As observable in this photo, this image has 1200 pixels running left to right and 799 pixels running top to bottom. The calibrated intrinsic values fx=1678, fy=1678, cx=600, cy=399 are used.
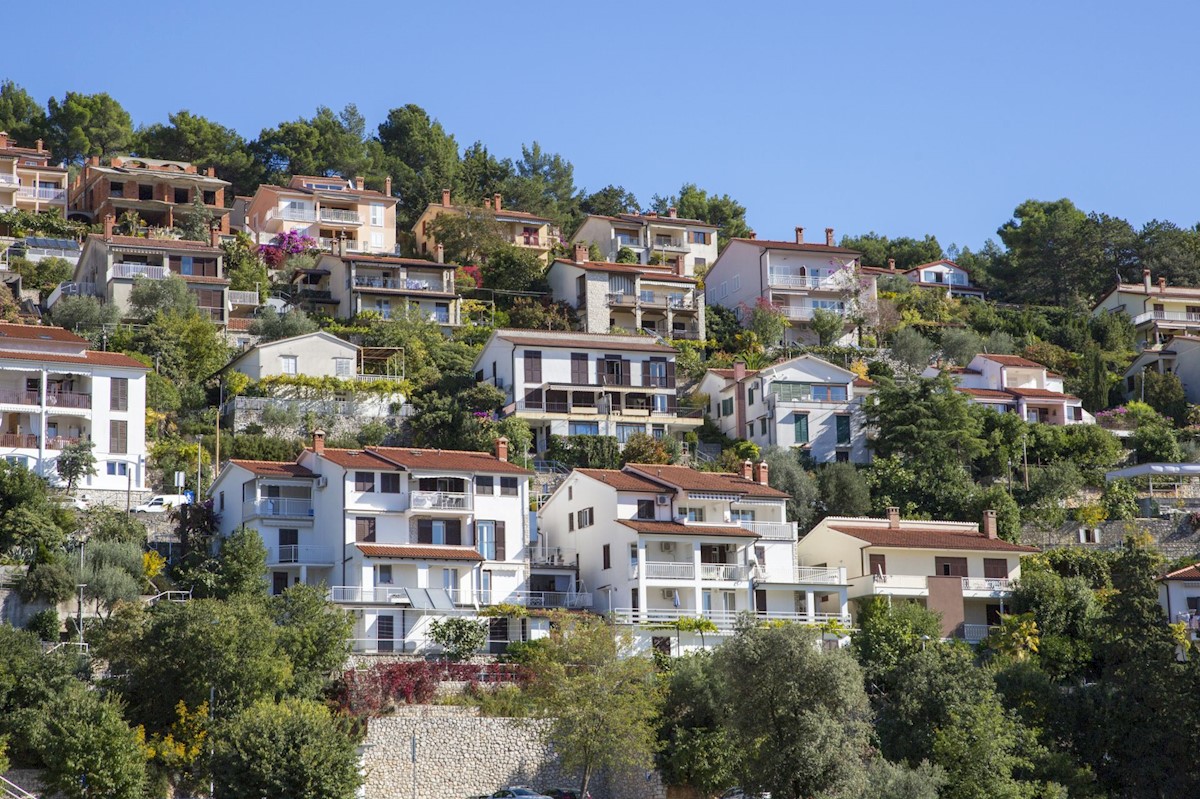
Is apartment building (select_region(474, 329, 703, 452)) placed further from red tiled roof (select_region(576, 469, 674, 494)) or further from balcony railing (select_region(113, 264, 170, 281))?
balcony railing (select_region(113, 264, 170, 281))

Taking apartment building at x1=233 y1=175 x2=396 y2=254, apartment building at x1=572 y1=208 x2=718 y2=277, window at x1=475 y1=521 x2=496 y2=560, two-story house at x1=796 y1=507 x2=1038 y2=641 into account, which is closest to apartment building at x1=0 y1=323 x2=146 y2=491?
window at x1=475 y1=521 x2=496 y2=560

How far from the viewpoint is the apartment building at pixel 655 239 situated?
11081cm

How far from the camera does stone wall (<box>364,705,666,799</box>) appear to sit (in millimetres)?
Result: 50875

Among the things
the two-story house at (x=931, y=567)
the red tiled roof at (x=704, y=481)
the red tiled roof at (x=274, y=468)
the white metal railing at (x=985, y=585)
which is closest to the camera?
the red tiled roof at (x=274, y=468)

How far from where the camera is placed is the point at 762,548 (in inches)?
2608

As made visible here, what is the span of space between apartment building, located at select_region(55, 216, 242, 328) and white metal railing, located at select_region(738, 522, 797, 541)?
3363 centimetres

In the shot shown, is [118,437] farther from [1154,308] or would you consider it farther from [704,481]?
[1154,308]

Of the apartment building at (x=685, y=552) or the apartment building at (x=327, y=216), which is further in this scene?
the apartment building at (x=327, y=216)

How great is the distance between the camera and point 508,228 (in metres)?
111

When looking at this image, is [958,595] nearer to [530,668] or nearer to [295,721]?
[530,668]

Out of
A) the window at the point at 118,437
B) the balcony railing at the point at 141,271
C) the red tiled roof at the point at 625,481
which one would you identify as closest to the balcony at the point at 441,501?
the red tiled roof at the point at 625,481

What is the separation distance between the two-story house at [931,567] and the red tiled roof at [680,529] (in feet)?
15.9

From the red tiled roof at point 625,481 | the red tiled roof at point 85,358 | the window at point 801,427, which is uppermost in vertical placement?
the red tiled roof at point 85,358

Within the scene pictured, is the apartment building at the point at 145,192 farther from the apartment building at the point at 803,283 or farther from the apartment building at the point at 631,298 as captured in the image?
the apartment building at the point at 803,283
